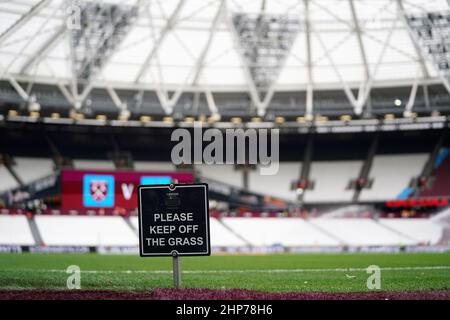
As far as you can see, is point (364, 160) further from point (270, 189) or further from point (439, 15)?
point (439, 15)

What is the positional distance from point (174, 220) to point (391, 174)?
5362cm

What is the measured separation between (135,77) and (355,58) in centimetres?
1817

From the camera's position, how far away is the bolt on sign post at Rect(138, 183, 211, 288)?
9.86 meters

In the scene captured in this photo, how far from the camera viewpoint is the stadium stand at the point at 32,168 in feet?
180

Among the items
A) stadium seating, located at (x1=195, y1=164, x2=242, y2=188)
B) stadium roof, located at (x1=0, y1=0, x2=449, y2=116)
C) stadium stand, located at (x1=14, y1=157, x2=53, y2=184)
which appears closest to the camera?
stadium roof, located at (x1=0, y1=0, x2=449, y2=116)

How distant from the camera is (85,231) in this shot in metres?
46.4

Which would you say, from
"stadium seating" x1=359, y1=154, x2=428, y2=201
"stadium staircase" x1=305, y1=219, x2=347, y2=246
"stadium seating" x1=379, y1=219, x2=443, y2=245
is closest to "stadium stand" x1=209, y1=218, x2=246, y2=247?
"stadium staircase" x1=305, y1=219, x2=347, y2=246

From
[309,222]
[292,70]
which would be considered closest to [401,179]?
[309,222]

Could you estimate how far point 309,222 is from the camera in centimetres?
5416

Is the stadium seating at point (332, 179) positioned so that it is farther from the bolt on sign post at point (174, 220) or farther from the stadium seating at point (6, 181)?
the bolt on sign post at point (174, 220)

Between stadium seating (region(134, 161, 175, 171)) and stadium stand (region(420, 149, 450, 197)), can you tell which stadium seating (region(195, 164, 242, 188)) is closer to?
stadium seating (region(134, 161, 175, 171))

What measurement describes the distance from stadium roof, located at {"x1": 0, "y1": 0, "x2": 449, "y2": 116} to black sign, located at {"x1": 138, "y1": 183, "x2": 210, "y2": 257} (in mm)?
32023

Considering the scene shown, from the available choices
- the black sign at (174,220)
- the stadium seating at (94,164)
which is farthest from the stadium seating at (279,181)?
the black sign at (174,220)

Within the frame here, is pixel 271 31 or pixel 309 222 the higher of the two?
pixel 271 31
